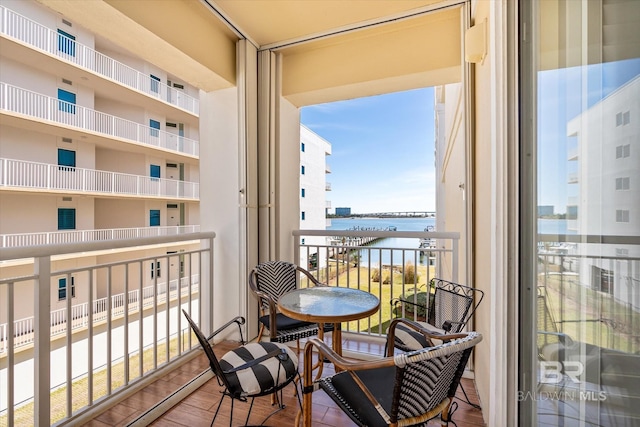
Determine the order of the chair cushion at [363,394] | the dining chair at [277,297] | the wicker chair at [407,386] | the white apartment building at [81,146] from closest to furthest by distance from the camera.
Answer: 1. the wicker chair at [407,386]
2. the chair cushion at [363,394]
3. the dining chair at [277,297]
4. the white apartment building at [81,146]

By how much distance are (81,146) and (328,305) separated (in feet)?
28.7

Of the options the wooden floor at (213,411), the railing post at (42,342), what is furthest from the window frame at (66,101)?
the wooden floor at (213,411)

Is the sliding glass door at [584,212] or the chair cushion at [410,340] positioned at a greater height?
the sliding glass door at [584,212]

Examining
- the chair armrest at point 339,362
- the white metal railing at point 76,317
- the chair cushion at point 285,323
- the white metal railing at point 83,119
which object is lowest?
the white metal railing at point 76,317

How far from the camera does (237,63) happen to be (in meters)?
2.72

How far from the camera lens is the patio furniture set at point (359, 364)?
0.98m

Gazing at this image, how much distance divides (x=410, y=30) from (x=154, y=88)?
8.74 m

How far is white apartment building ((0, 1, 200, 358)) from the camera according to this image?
5.88 meters

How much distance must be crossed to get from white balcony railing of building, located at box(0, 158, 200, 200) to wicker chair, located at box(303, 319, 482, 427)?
5.30m

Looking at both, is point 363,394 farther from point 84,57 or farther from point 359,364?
point 84,57

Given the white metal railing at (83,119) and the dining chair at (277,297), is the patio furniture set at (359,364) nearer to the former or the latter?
the dining chair at (277,297)

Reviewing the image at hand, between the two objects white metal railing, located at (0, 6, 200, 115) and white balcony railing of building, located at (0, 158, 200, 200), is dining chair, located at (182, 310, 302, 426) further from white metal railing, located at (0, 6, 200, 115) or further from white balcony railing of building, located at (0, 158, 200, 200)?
white metal railing, located at (0, 6, 200, 115)

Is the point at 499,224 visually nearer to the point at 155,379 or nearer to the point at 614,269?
the point at 614,269

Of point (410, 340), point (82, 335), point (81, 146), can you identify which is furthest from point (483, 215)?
point (81, 146)
